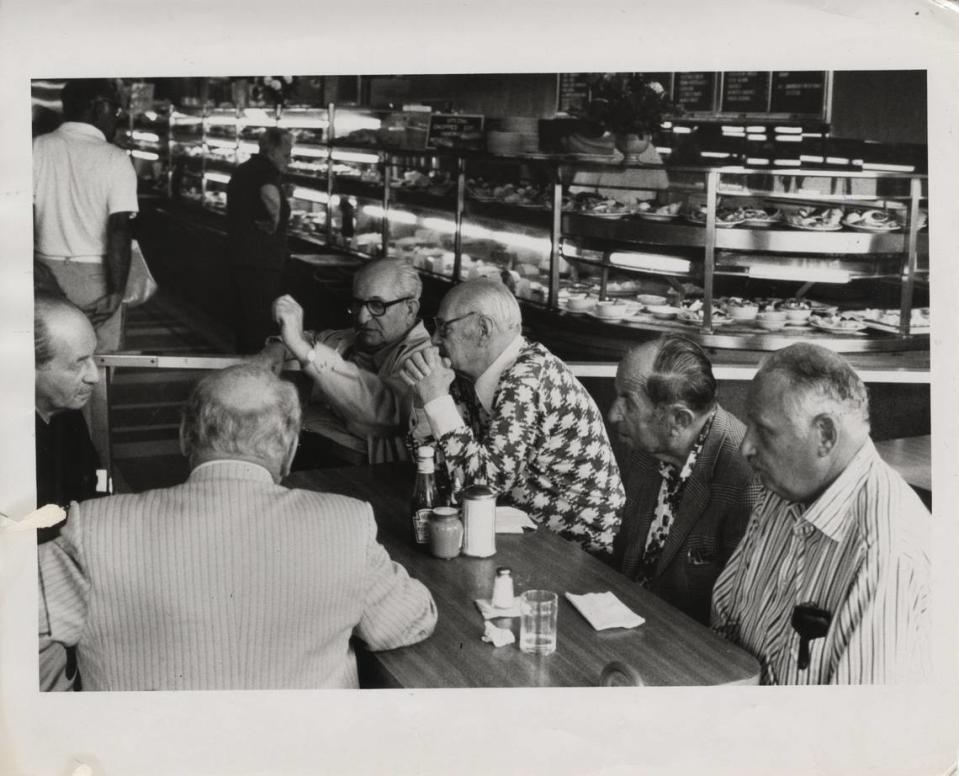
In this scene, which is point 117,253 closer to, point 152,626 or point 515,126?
point 152,626

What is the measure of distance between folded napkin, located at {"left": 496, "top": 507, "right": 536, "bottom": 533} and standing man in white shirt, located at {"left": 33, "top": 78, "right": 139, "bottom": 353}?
2.98ft

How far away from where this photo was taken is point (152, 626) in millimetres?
1389

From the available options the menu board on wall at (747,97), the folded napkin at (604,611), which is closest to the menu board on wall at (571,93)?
the menu board on wall at (747,97)

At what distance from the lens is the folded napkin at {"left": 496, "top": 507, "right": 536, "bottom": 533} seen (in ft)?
6.37

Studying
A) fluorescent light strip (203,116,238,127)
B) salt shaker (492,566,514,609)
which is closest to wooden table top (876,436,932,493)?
salt shaker (492,566,514,609)

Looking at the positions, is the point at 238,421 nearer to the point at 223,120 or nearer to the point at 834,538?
the point at 834,538

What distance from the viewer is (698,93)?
565 cm

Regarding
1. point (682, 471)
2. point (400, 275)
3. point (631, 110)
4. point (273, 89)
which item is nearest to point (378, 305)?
point (400, 275)

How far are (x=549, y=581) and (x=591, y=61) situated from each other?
0.85 meters

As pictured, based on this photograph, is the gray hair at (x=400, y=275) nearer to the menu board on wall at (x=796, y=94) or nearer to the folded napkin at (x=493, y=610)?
the folded napkin at (x=493, y=610)

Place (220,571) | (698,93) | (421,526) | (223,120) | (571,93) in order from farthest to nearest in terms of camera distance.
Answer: (223,120) → (698,93) → (571,93) → (421,526) → (220,571)

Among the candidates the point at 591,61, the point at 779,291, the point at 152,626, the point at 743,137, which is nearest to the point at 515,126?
the point at 779,291

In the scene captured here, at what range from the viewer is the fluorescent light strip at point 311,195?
16.2 ft

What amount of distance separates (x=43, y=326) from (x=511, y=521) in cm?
92
